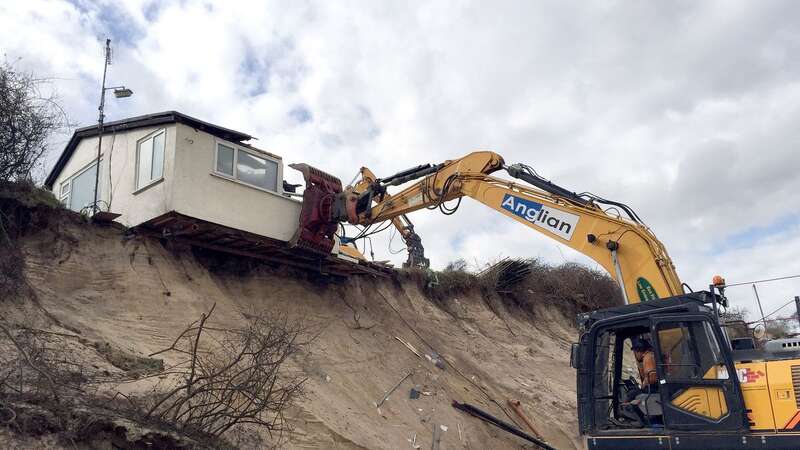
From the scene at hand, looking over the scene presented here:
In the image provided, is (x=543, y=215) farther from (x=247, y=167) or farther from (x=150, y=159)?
(x=150, y=159)

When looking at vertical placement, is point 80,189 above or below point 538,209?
above

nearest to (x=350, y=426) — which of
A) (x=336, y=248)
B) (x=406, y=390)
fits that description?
(x=406, y=390)

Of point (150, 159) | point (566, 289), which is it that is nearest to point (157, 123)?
point (150, 159)

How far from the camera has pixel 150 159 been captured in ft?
47.5

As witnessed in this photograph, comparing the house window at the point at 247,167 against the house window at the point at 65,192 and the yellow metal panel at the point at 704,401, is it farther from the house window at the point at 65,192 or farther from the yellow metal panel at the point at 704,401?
the yellow metal panel at the point at 704,401

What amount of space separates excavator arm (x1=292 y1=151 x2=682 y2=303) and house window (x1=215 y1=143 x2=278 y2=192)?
3.70ft

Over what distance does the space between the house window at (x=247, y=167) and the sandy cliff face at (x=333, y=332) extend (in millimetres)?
1947

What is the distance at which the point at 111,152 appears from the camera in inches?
629

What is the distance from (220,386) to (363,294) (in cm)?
937

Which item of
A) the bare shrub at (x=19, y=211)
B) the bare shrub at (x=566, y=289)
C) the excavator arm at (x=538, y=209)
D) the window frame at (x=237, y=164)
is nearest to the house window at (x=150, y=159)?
the window frame at (x=237, y=164)

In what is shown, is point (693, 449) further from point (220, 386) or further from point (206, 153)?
point (206, 153)

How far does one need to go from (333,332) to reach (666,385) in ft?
29.0

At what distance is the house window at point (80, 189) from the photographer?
1633 centimetres

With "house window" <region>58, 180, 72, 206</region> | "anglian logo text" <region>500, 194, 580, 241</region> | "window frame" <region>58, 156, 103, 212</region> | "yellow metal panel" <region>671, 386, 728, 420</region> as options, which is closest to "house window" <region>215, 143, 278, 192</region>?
"window frame" <region>58, 156, 103, 212</region>
